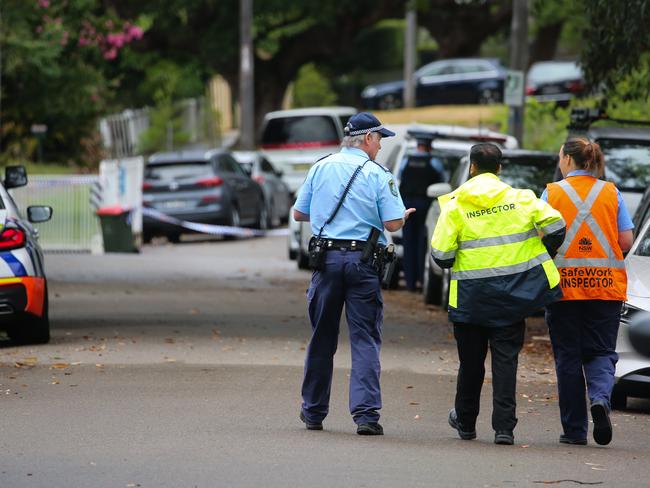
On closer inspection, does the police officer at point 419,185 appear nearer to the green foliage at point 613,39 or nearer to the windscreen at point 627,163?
the green foliage at point 613,39

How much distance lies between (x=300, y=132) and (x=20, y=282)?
21.3 metres

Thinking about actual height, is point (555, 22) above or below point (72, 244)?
above

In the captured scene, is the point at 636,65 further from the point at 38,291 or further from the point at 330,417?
the point at 330,417

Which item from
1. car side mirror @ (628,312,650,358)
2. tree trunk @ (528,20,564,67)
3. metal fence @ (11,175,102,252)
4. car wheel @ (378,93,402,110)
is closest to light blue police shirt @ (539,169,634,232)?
car side mirror @ (628,312,650,358)

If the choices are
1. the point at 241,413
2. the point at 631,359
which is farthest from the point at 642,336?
the point at 631,359

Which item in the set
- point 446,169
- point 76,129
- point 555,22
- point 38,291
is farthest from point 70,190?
point 555,22

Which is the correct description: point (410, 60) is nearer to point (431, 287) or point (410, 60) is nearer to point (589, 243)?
point (431, 287)

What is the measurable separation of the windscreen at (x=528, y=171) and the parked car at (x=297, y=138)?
53.6ft

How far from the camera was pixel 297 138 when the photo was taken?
33469 millimetres

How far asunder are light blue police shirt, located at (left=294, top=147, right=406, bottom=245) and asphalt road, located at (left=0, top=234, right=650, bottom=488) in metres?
1.13

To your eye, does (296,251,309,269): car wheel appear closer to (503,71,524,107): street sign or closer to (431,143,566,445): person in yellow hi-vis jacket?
(503,71,524,107): street sign

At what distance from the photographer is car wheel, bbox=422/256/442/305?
17.2 m

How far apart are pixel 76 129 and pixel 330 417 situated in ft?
89.1

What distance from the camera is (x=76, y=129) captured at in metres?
35.9
